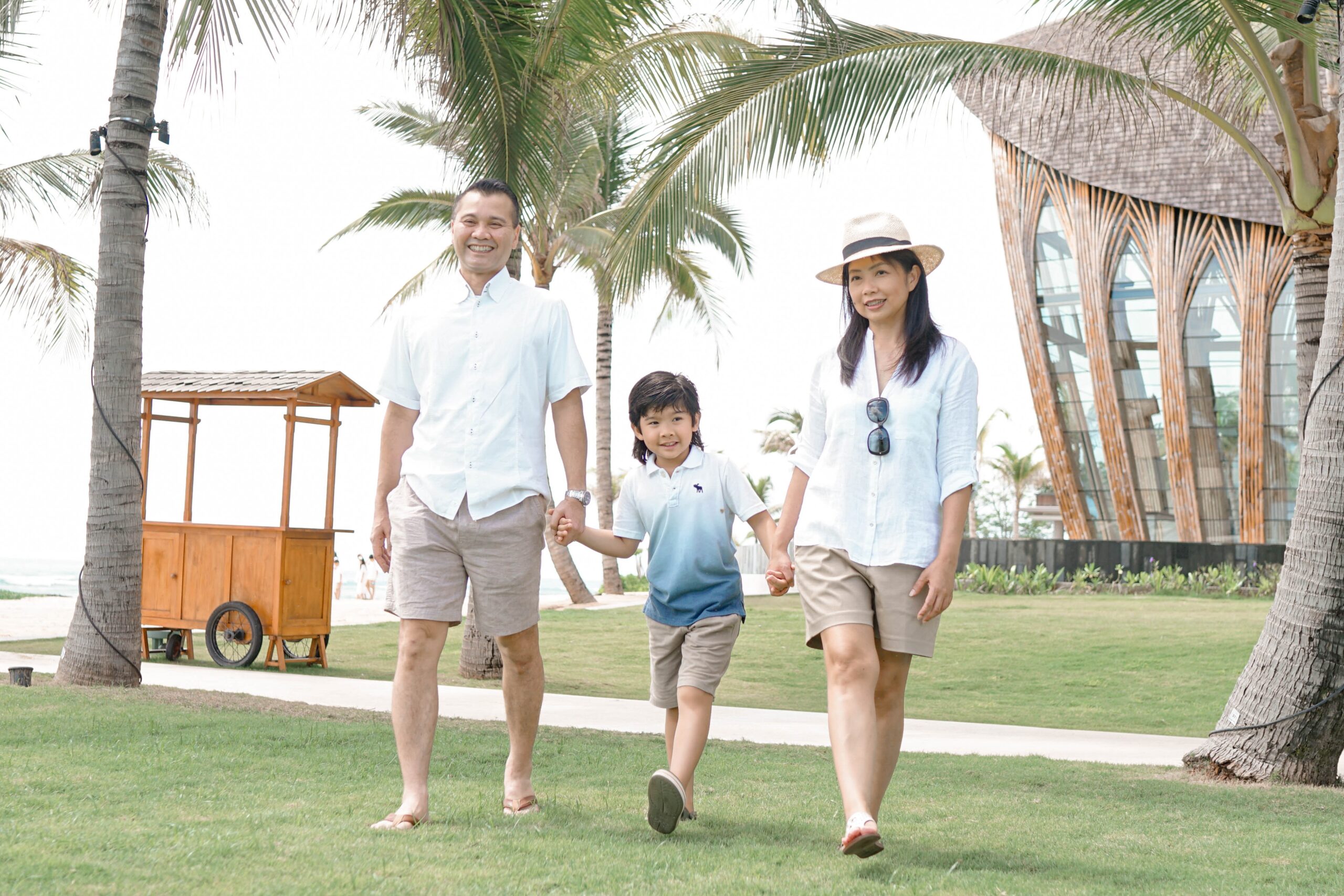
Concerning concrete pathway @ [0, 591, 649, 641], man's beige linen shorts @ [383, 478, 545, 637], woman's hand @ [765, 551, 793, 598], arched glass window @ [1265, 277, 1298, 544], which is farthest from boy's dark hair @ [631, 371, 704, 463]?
arched glass window @ [1265, 277, 1298, 544]

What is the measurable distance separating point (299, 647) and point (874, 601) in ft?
38.3

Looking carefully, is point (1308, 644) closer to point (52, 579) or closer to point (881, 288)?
point (881, 288)

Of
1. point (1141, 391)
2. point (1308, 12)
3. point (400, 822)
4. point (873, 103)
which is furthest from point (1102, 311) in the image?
point (400, 822)

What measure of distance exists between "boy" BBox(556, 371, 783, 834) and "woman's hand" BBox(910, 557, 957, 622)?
0.64 m

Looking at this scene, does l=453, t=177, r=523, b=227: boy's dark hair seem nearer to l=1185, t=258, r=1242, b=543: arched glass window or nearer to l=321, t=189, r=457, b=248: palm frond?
l=321, t=189, r=457, b=248: palm frond

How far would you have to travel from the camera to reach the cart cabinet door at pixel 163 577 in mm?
11312

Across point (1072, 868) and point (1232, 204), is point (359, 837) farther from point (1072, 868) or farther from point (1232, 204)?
point (1232, 204)

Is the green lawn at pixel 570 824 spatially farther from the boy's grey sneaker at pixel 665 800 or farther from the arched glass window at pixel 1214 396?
the arched glass window at pixel 1214 396

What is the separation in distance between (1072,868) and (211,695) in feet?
19.7

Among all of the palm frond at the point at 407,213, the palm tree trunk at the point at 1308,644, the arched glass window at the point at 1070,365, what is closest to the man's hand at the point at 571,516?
the palm tree trunk at the point at 1308,644

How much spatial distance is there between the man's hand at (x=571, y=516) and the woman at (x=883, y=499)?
0.76 metres

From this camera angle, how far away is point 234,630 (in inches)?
444

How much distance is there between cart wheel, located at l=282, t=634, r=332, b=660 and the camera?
461 inches

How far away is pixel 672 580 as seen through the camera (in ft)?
13.9
